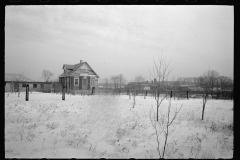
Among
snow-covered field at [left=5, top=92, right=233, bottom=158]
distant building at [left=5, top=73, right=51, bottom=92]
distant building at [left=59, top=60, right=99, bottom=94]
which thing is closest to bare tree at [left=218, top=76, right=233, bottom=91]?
snow-covered field at [left=5, top=92, right=233, bottom=158]

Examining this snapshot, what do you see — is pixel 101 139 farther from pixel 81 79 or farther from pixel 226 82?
pixel 81 79

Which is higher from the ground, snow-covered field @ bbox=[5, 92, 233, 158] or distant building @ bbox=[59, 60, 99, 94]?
distant building @ bbox=[59, 60, 99, 94]

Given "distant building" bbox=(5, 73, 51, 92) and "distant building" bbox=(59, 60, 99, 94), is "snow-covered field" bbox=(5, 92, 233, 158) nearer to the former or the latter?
"distant building" bbox=(59, 60, 99, 94)

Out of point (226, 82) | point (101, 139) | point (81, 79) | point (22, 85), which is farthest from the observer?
point (81, 79)

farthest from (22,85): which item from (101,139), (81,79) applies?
(101,139)

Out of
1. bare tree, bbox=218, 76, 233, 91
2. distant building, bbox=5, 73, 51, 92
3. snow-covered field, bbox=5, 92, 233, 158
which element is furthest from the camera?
distant building, bbox=5, 73, 51, 92

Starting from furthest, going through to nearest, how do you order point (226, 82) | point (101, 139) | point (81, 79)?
point (81, 79) < point (226, 82) < point (101, 139)

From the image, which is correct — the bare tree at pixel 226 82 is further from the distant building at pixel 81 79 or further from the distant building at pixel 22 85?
the distant building at pixel 22 85
